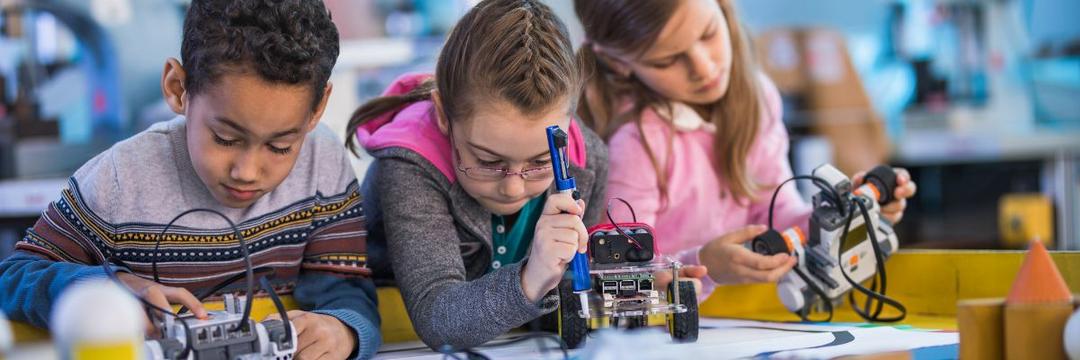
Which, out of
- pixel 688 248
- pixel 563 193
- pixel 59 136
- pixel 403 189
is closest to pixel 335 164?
pixel 403 189

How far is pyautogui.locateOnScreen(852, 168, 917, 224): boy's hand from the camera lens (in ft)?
4.06

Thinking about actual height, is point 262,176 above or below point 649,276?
above

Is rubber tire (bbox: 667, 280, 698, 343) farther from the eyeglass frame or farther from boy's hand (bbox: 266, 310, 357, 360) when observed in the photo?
boy's hand (bbox: 266, 310, 357, 360)

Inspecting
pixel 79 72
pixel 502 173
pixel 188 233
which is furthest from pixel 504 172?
pixel 79 72

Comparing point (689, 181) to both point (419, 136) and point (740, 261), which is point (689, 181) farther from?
point (419, 136)

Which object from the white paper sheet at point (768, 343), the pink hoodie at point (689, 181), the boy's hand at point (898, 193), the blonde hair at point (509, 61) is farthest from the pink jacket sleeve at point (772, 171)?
the blonde hair at point (509, 61)

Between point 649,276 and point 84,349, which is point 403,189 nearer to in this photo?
point 649,276

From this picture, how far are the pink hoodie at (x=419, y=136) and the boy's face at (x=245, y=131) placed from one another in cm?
15

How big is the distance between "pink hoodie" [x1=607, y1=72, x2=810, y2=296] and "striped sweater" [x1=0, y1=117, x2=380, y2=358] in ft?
1.34

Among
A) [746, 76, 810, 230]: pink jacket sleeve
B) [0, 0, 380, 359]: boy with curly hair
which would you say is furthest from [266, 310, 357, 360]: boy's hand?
[746, 76, 810, 230]: pink jacket sleeve

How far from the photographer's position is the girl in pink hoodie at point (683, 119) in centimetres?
134

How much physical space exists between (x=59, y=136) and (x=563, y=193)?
1933 millimetres

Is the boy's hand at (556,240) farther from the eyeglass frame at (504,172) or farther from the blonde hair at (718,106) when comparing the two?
the blonde hair at (718,106)

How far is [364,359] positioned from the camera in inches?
38.9
